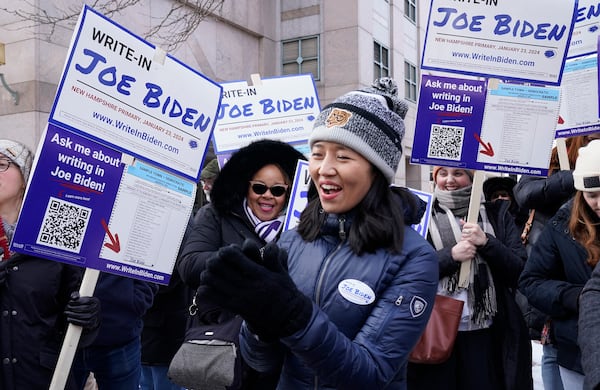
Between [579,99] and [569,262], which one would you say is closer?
[569,262]

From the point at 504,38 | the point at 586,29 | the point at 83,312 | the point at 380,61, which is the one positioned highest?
the point at 380,61

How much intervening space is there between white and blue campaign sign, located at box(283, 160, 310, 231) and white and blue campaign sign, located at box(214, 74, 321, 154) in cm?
124

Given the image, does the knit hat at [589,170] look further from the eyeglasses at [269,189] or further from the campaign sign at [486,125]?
the eyeglasses at [269,189]

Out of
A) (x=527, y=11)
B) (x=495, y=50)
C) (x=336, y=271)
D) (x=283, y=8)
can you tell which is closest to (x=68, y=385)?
(x=336, y=271)

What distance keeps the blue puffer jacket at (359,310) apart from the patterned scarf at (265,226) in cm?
121

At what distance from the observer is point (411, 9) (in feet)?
62.5

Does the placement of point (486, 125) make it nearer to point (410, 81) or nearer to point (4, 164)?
point (4, 164)

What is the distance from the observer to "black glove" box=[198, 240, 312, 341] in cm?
128

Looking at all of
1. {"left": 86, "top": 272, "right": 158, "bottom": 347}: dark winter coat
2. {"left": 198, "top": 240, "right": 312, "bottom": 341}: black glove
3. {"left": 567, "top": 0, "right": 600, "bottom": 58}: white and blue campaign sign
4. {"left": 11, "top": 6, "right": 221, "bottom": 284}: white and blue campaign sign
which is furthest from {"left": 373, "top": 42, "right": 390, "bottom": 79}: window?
{"left": 198, "top": 240, "right": 312, "bottom": 341}: black glove

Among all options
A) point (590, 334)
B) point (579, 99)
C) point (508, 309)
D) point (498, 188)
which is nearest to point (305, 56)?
point (498, 188)

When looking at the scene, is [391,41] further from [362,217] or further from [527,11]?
[362,217]

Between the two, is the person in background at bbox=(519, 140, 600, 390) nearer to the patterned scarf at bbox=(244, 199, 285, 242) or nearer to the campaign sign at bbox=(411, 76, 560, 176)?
the campaign sign at bbox=(411, 76, 560, 176)

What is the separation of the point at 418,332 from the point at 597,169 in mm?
1382

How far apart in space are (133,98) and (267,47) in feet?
43.9
